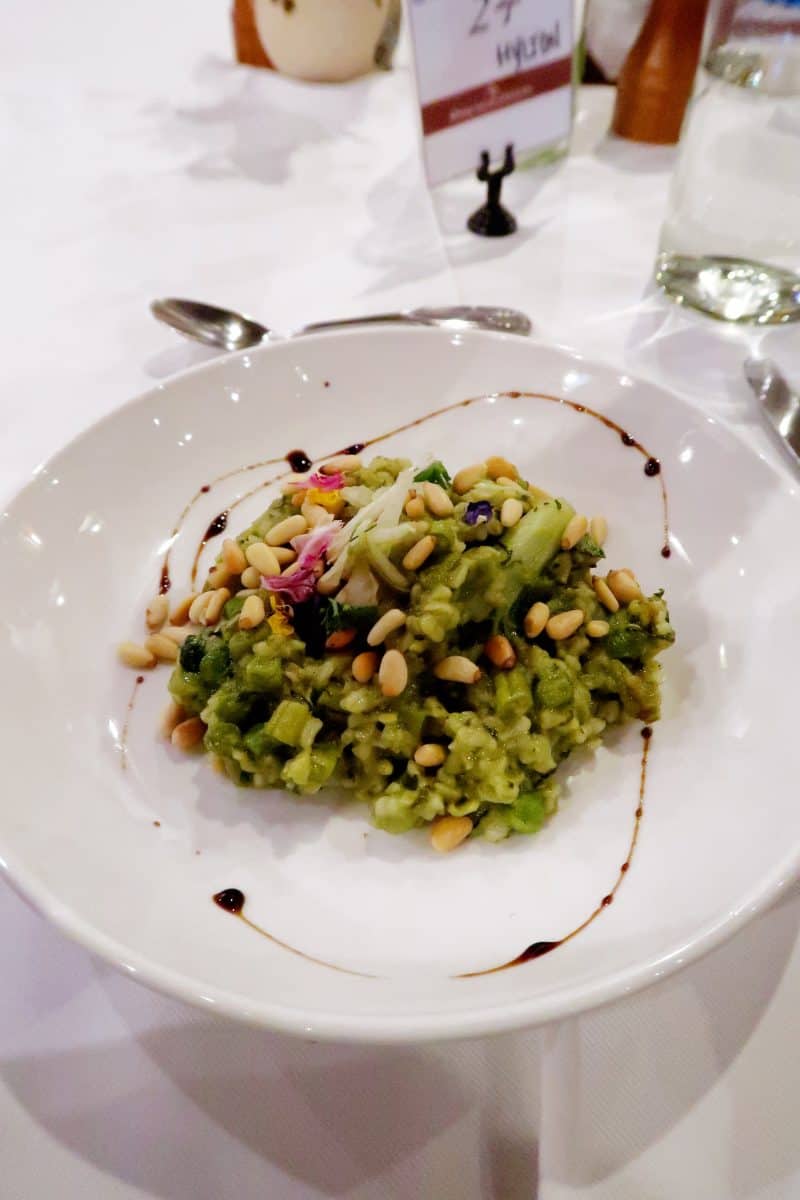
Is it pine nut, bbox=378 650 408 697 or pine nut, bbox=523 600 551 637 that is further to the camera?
pine nut, bbox=523 600 551 637

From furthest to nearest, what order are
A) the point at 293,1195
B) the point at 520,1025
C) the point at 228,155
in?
1. the point at 228,155
2. the point at 293,1195
3. the point at 520,1025

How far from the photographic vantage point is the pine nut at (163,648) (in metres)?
1.58

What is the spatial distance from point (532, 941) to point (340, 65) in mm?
3814

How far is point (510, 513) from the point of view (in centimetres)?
151

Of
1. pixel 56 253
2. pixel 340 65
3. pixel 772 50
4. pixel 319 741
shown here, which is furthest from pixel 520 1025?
pixel 340 65

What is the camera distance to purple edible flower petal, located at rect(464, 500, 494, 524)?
4.82 feet

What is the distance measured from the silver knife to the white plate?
15.8 inches

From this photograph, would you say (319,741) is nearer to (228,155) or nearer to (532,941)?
(532,941)

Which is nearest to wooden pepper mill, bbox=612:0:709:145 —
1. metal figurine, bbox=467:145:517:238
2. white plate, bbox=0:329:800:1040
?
metal figurine, bbox=467:145:517:238

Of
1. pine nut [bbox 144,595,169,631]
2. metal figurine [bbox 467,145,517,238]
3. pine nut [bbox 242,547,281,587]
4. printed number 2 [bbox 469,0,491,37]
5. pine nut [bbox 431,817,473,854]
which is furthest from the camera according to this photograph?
metal figurine [bbox 467,145,517,238]

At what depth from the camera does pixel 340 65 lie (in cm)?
365

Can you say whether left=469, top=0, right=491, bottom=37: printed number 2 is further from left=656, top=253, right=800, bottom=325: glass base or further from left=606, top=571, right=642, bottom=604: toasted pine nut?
left=606, top=571, right=642, bottom=604: toasted pine nut

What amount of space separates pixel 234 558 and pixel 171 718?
1.06ft

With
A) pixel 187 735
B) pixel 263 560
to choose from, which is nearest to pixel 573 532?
pixel 263 560
